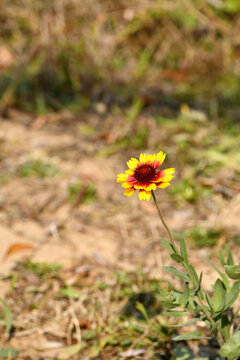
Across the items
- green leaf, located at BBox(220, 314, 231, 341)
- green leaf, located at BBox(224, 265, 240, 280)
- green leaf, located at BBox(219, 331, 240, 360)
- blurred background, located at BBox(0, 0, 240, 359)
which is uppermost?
blurred background, located at BBox(0, 0, 240, 359)

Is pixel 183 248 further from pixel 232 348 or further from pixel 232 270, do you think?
pixel 232 348

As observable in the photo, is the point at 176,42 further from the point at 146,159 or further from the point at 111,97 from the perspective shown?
the point at 146,159

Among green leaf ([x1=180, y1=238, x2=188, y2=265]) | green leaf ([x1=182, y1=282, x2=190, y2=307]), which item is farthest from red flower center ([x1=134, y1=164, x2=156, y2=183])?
green leaf ([x1=182, y1=282, x2=190, y2=307])

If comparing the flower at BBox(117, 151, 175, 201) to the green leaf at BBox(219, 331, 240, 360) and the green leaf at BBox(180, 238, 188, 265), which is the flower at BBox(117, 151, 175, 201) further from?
the green leaf at BBox(219, 331, 240, 360)

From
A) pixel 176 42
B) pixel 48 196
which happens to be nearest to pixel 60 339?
pixel 48 196

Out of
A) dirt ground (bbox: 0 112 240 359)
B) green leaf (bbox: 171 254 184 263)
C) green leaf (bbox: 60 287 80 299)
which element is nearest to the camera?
green leaf (bbox: 171 254 184 263)

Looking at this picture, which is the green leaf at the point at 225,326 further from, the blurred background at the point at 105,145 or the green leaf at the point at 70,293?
the green leaf at the point at 70,293

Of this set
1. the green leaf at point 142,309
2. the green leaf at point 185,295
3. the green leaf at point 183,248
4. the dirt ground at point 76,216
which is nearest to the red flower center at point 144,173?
the green leaf at point 183,248
